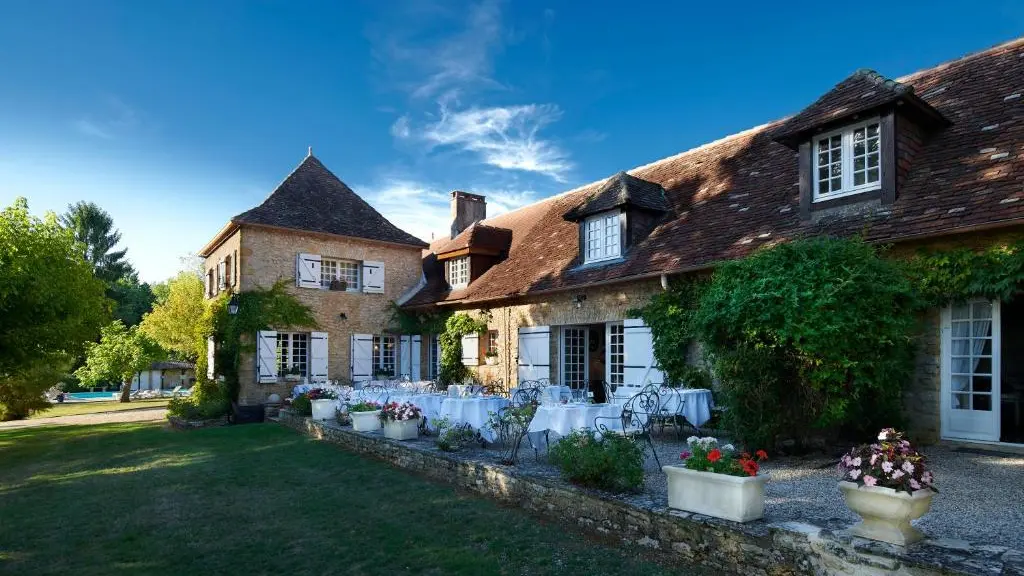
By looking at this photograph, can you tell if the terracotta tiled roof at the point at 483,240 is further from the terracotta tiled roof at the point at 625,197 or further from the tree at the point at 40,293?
the tree at the point at 40,293

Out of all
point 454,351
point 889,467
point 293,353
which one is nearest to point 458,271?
point 454,351

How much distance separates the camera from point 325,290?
17.1 meters

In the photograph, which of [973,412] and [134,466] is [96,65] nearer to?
[134,466]

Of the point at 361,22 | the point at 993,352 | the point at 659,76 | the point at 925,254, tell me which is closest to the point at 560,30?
the point at 659,76

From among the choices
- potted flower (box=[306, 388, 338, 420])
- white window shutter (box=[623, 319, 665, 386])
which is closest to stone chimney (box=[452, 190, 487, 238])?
potted flower (box=[306, 388, 338, 420])

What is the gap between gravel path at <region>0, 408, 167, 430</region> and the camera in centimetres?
1795

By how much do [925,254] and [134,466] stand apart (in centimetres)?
1237

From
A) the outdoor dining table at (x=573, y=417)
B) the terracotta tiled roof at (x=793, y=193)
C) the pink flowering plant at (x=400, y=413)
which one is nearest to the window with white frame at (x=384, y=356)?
the terracotta tiled roof at (x=793, y=193)

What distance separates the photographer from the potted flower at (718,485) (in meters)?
4.24

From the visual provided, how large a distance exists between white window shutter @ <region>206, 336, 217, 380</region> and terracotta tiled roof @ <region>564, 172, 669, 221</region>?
11.6 meters

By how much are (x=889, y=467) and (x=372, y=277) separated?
15.9 meters

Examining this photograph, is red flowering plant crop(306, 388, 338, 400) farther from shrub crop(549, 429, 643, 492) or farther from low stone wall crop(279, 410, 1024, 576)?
shrub crop(549, 429, 643, 492)

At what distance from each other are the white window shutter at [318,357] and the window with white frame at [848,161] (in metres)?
13.4

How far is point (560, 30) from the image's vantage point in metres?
13.3
